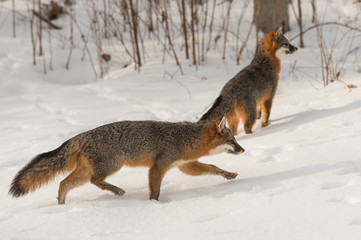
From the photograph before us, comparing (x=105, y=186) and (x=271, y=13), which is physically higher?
(x=271, y=13)

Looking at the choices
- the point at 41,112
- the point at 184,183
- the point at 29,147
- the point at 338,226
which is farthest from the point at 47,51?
the point at 338,226

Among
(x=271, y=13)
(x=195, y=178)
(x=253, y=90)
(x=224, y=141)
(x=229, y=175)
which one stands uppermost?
(x=271, y=13)

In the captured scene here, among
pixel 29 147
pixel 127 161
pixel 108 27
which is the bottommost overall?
pixel 29 147

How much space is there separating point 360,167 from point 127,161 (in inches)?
98.5

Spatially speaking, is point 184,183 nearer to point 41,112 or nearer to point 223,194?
point 223,194

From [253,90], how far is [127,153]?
3.25 m

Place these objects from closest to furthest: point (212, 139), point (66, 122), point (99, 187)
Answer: point (99, 187) → point (212, 139) → point (66, 122)

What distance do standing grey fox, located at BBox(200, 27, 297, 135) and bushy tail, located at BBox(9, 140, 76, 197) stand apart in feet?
8.33

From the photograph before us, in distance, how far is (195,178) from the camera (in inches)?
235

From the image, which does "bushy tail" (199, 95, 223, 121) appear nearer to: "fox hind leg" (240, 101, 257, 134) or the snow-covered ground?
"fox hind leg" (240, 101, 257, 134)

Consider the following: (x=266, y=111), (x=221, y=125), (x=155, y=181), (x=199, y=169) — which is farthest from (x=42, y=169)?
(x=266, y=111)

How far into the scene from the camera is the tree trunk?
12969 mm

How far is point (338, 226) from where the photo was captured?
3.81 meters

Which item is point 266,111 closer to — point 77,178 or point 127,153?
point 127,153
